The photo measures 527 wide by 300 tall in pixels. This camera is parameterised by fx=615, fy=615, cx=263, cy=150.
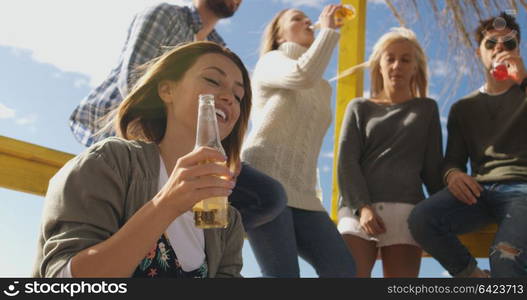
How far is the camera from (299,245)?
2.24 metres

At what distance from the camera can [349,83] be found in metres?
3.13

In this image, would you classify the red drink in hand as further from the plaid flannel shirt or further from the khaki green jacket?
the khaki green jacket

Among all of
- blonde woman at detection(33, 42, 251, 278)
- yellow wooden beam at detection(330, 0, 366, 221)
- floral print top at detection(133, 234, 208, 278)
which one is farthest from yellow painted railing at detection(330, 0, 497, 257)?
floral print top at detection(133, 234, 208, 278)

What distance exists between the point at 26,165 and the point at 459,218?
1.56 metres

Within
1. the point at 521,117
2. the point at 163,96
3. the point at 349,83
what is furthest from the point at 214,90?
the point at 349,83

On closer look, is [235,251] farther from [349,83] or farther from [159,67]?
[349,83]

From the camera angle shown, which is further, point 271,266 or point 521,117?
point 521,117

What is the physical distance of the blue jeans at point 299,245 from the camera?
205 centimetres

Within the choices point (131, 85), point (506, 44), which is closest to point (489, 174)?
point (506, 44)

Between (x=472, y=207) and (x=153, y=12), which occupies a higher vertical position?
(x=153, y=12)

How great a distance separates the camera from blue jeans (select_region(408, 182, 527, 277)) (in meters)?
2.21

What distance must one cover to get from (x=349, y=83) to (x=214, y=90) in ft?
5.83

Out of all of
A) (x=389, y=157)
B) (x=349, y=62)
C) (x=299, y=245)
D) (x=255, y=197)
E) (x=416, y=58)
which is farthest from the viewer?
(x=349, y=62)

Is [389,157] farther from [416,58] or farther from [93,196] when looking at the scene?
[93,196]
